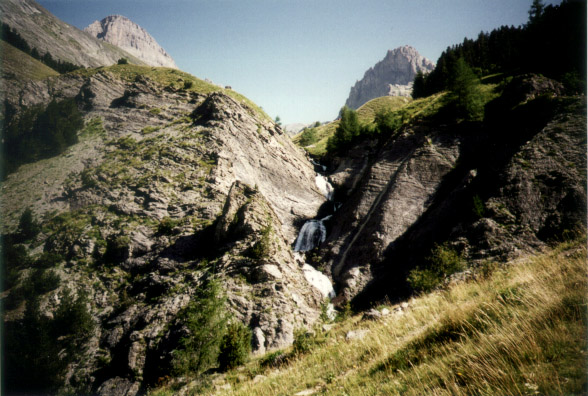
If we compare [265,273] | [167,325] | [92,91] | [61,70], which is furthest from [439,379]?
[61,70]

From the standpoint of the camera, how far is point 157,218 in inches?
1189

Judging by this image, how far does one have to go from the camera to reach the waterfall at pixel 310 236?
37594 mm

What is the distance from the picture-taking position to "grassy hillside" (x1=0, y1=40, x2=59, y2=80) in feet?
156

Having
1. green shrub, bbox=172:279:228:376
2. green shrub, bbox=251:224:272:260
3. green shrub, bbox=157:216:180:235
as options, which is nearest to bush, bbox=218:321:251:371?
green shrub, bbox=172:279:228:376

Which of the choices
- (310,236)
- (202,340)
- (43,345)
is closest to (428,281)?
(202,340)

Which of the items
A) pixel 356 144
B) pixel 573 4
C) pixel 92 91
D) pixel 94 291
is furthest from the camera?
pixel 356 144

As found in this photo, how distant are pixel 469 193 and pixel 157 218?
138 ft

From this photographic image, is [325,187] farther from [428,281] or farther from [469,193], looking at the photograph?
[428,281]

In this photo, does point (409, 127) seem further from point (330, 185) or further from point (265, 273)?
point (265, 273)

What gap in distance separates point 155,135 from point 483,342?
169 feet

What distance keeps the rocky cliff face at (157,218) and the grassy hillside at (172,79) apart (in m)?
5.73

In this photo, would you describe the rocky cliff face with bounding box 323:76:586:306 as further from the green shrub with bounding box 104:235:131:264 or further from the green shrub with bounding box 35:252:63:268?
the green shrub with bounding box 35:252:63:268

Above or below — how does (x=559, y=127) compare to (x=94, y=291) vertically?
above

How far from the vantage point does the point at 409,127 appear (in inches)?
1599
